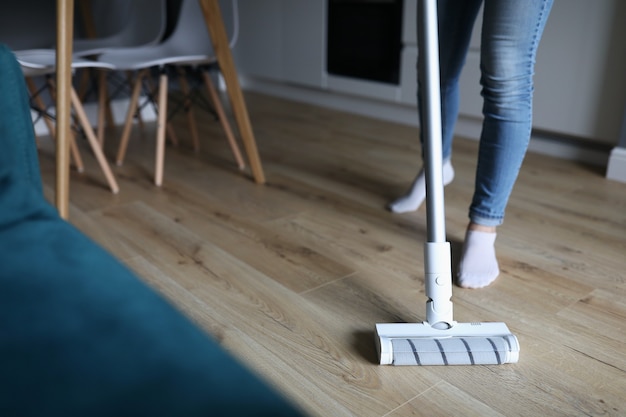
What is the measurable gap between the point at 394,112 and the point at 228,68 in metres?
1.33

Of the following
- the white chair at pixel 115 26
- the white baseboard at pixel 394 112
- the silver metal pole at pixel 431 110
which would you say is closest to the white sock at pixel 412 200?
the silver metal pole at pixel 431 110

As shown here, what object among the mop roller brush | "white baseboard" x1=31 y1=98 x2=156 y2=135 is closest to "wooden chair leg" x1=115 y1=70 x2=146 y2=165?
"white baseboard" x1=31 y1=98 x2=156 y2=135

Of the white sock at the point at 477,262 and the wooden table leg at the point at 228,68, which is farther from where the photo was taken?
the wooden table leg at the point at 228,68

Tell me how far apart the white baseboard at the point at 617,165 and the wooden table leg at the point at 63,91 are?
1769mm

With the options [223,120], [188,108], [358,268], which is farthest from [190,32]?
[358,268]

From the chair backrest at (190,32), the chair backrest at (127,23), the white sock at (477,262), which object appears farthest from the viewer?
the chair backrest at (127,23)

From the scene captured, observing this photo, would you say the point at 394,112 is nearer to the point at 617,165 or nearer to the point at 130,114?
the point at 617,165

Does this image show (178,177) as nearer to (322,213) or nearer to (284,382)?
(322,213)

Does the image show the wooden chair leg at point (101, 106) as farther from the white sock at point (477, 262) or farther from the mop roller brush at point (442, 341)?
the mop roller brush at point (442, 341)

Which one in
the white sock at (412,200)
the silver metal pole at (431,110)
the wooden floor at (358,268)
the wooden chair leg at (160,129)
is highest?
the silver metal pole at (431,110)

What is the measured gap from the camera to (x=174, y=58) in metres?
1.94

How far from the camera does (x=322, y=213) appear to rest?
1730 millimetres

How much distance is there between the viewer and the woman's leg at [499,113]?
3.67 ft

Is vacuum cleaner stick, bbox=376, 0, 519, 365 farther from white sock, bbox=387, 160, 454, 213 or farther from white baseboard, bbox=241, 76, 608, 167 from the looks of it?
white baseboard, bbox=241, 76, 608, 167
